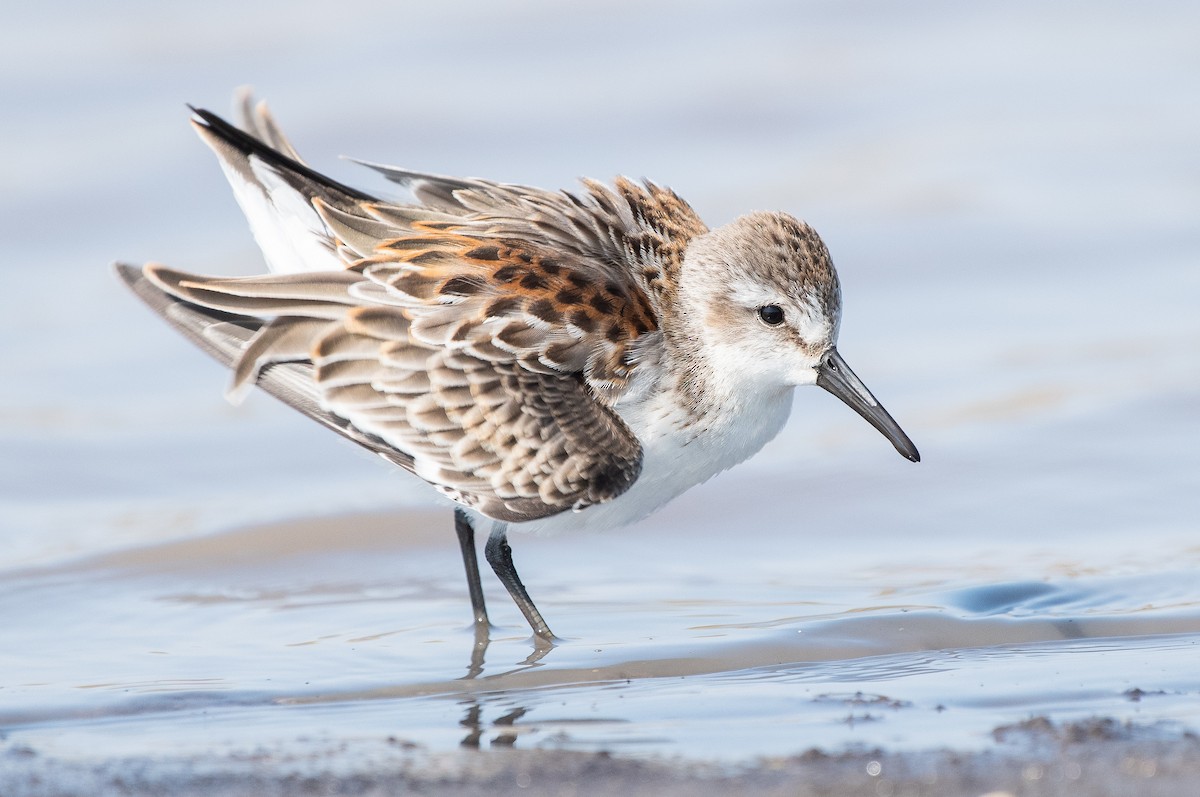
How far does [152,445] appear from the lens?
419 inches

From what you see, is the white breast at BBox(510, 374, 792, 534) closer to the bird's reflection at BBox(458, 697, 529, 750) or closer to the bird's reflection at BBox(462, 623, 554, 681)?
the bird's reflection at BBox(462, 623, 554, 681)

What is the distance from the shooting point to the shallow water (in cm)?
700

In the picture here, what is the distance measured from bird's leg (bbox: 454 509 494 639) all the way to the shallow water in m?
0.10

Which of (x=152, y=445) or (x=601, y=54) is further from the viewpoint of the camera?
(x=601, y=54)

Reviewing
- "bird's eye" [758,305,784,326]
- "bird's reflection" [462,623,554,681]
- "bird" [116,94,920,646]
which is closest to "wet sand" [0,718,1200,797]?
"bird's reflection" [462,623,554,681]

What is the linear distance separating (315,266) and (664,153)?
6.94m

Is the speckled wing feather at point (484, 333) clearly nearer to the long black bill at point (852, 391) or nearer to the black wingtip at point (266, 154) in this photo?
the black wingtip at point (266, 154)

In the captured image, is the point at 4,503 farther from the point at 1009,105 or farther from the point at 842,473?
the point at 1009,105

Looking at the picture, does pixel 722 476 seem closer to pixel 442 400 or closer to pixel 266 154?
pixel 442 400

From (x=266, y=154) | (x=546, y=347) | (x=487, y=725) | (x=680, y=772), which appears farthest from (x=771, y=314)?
(x=266, y=154)

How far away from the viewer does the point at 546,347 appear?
7.30 meters

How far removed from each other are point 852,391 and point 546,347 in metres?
1.35

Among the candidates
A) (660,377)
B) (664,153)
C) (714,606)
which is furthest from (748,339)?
(664,153)

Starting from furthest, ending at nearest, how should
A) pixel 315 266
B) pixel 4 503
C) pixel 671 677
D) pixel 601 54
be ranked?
1. pixel 601 54
2. pixel 4 503
3. pixel 315 266
4. pixel 671 677
